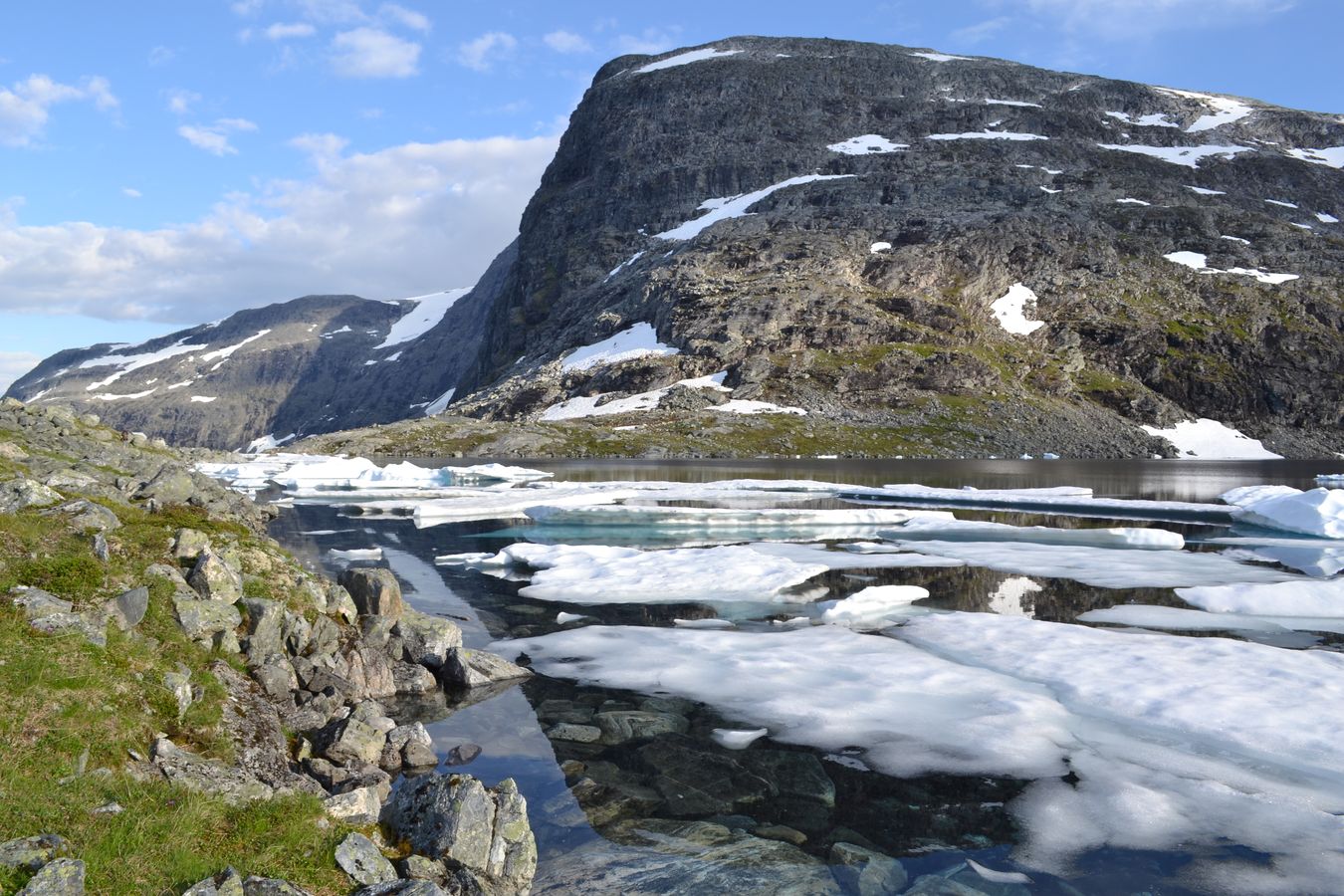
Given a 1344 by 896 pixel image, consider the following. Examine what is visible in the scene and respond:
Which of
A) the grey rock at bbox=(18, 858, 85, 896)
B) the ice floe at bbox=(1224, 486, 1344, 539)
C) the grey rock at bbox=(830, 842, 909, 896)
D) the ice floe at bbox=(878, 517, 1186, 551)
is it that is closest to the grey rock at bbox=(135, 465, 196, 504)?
the grey rock at bbox=(18, 858, 85, 896)

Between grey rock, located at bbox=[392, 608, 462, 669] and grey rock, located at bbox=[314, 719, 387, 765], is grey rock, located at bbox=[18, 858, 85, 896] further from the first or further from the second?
grey rock, located at bbox=[392, 608, 462, 669]

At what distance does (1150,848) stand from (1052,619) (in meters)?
15.6

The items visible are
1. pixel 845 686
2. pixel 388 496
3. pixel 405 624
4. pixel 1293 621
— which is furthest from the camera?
pixel 388 496

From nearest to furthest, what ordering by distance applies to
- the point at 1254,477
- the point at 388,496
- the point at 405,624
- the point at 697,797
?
the point at 697,797 < the point at 405,624 < the point at 388,496 < the point at 1254,477

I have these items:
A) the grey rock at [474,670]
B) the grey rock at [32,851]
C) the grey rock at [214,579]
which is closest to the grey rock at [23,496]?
the grey rock at [214,579]

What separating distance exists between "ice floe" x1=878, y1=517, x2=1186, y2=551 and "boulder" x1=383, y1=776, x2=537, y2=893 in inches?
1512

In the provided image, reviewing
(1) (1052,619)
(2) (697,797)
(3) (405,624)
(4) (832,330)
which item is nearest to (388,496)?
(3) (405,624)

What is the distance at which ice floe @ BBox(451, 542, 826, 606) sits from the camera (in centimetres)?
3020

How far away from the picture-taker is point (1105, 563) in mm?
Result: 37469

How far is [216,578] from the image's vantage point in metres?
18.0

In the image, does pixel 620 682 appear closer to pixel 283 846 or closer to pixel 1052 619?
pixel 283 846

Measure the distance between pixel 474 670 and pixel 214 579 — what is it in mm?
6381

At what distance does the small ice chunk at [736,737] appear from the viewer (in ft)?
54.4

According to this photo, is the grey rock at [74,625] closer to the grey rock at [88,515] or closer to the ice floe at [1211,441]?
the grey rock at [88,515]
